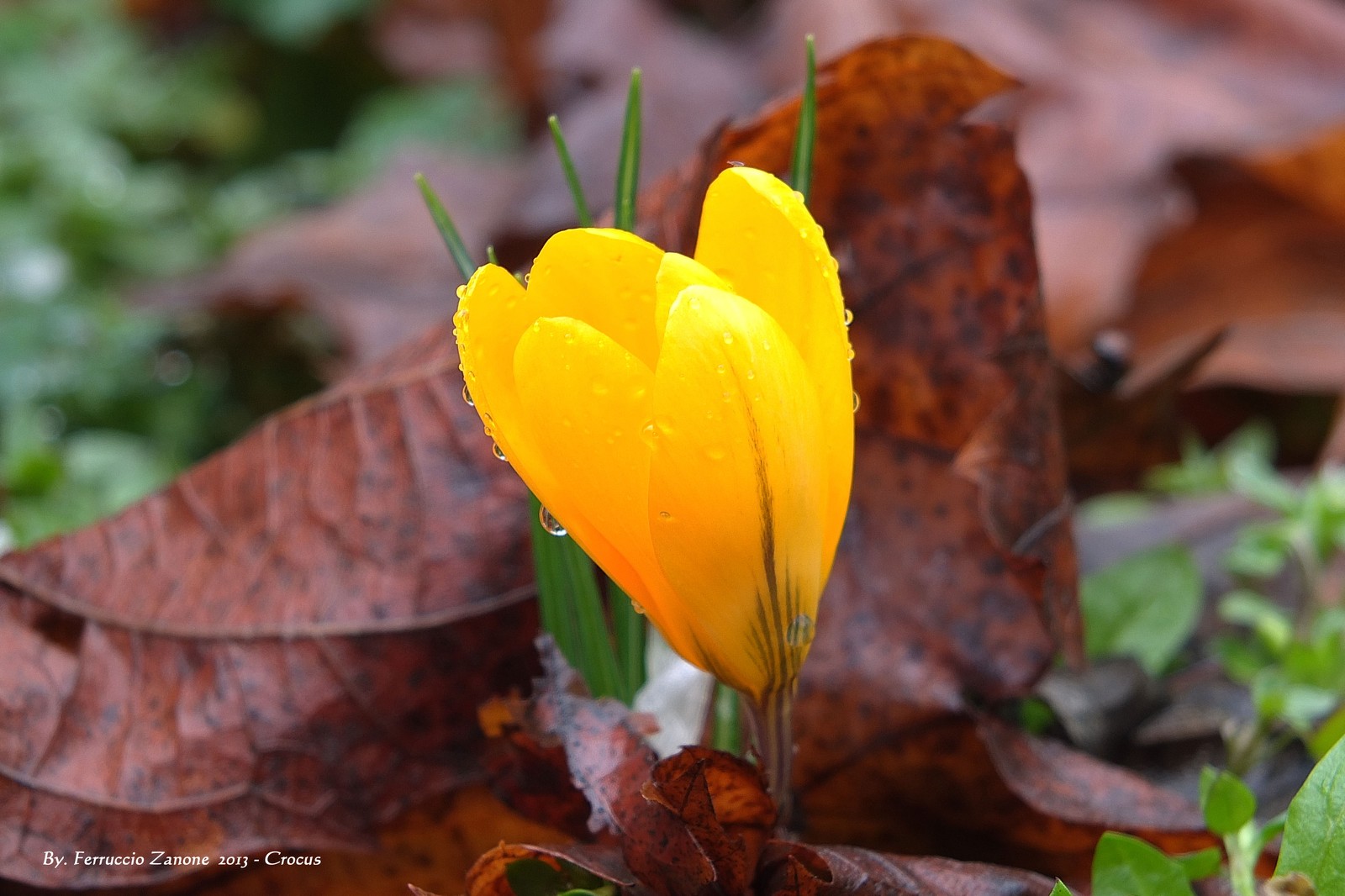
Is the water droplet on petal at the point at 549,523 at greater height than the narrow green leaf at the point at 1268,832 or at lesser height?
greater

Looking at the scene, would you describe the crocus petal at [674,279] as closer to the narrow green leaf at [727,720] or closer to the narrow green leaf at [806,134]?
the narrow green leaf at [806,134]

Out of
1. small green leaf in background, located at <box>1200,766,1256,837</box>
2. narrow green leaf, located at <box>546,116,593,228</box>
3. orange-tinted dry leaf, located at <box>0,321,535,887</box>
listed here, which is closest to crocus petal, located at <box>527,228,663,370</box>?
narrow green leaf, located at <box>546,116,593,228</box>

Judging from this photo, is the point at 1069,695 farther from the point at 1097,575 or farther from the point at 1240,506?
the point at 1240,506

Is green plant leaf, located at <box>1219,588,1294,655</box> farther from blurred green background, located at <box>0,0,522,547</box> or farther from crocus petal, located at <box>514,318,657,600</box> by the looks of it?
blurred green background, located at <box>0,0,522,547</box>

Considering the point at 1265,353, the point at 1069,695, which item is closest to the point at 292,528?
the point at 1069,695

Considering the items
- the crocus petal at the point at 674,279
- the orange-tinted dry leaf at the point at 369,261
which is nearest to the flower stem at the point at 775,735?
the crocus petal at the point at 674,279
